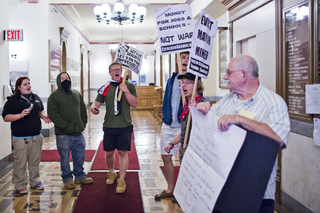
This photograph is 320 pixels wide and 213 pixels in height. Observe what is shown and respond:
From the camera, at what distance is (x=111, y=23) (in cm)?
1180

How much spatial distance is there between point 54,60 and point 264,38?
5633mm

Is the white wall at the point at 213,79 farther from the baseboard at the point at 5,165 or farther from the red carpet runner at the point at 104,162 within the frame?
the baseboard at the point at 5,165

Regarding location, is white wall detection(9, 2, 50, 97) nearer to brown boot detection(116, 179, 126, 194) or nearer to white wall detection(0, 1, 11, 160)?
white wall detection(0, 1, 11, 160)

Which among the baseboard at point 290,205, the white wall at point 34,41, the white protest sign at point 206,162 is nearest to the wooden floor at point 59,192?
the baseboard at point 290,205

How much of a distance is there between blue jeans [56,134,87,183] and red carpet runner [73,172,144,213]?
0.74ft

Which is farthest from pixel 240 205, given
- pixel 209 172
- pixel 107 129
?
pixel 107 129

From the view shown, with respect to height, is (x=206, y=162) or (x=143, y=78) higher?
(x=143, y=78)

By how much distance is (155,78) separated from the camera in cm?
1599

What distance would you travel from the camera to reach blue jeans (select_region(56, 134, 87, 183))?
356cm

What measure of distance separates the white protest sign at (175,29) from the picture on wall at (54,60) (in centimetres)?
524

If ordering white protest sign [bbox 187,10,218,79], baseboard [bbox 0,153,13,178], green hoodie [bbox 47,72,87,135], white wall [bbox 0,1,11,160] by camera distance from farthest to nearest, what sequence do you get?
1. white wall [bbox 0,1,11,160]
2. baseboard [bbox 0,153,13,178]
3. green hoodie [bbox 47,72,87,135]
4. white protest sign [bbox 187,10,218,79]

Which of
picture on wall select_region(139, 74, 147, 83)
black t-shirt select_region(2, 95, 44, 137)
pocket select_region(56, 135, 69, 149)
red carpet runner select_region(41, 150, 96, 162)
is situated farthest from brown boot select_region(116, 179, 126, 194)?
picture on wall select_region(139, 74, 147, 83)

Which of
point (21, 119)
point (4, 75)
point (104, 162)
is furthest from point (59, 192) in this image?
point (4, 75)

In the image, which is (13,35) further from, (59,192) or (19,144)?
(59,192)
